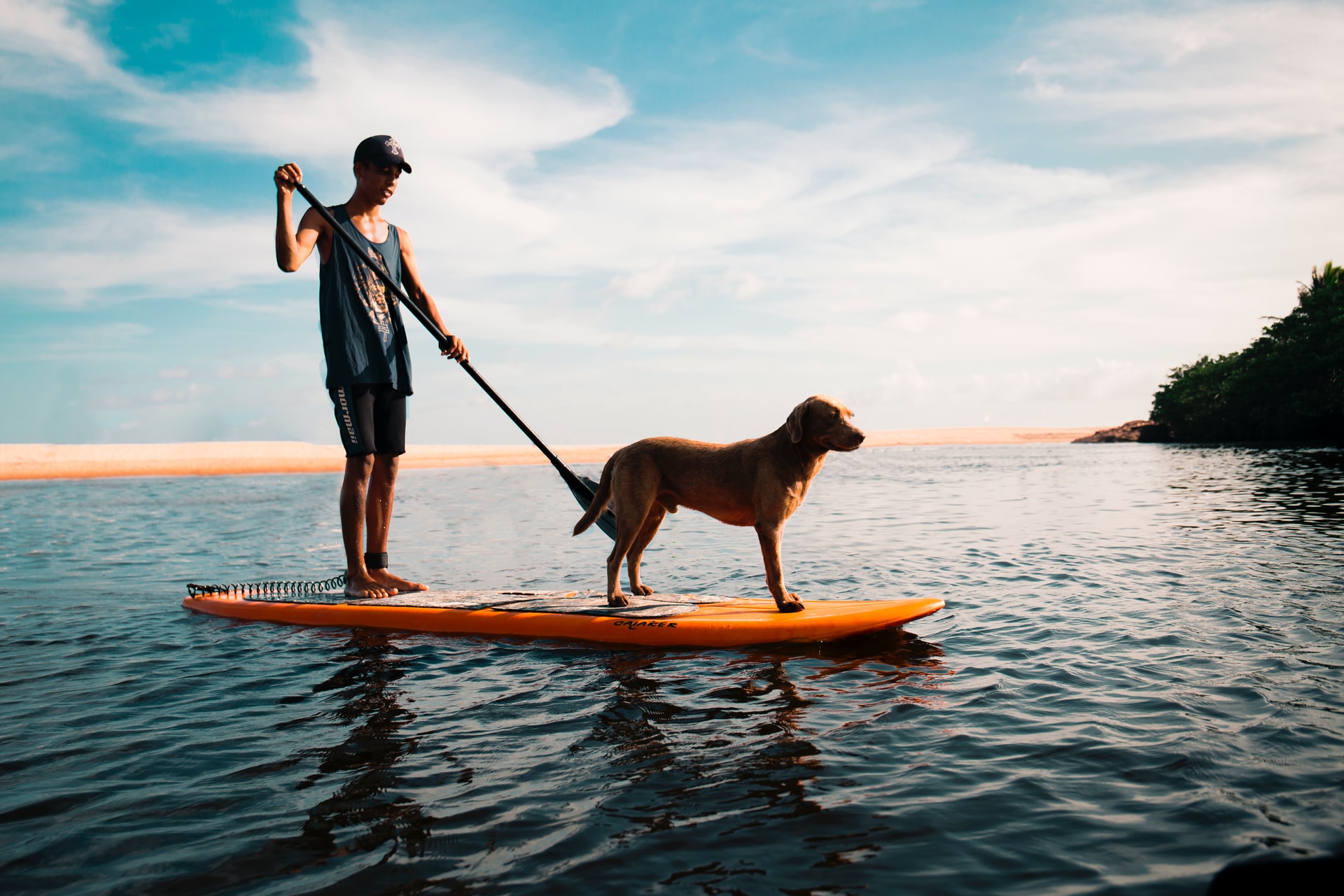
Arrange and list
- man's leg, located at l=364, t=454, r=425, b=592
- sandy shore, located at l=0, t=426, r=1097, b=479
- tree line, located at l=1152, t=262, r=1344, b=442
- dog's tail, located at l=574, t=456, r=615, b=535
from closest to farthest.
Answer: dog's tail, located at l=574, t=456, r=615, b=535 → man's leg, located at l=364, t=454, r=425, b=592 → tree line, located at l=1152, t=262, r=1344, b=442 → sandy shore, located at l=0, t=426, r=1097, b=479

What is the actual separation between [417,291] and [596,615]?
3.79 m

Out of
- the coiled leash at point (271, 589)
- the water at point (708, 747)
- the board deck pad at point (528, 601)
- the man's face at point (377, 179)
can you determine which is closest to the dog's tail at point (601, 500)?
the board deck pad at point (528, 601)

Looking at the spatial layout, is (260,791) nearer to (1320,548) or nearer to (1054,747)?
(1054,747)

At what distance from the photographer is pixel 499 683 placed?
5109 millimetres

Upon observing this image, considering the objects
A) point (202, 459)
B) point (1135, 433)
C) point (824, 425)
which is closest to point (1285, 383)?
point (1135, 433)

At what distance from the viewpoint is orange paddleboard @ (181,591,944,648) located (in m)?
5.85

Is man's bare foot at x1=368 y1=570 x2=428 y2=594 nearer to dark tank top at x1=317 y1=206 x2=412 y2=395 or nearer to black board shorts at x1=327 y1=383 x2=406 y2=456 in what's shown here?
black board shorts at x1=327 y1=383 x2=406 y2=456

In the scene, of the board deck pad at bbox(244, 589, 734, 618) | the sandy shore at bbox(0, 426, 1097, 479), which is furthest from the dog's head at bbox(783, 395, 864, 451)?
the sandy shore at bbox(0, 426, 1097, 479)

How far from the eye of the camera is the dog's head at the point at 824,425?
228 inches

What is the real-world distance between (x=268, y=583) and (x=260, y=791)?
5.16 meters

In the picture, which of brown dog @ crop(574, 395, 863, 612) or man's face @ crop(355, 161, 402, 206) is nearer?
brown dog @ crop(574, 395, 863, 612)

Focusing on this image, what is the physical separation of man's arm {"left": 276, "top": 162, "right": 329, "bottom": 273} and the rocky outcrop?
235ft

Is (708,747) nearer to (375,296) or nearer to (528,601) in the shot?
(528,601)

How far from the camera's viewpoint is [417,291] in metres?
7.59
